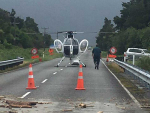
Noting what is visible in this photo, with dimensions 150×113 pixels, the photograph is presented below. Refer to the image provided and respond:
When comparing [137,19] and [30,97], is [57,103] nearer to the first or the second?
[30,97]

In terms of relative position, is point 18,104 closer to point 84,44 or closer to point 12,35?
point 84,44

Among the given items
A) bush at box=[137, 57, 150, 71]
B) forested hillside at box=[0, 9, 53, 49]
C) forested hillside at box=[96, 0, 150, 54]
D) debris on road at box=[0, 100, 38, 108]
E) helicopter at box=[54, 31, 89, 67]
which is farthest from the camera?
forested hillside at box=[0, 9, 53, 49]

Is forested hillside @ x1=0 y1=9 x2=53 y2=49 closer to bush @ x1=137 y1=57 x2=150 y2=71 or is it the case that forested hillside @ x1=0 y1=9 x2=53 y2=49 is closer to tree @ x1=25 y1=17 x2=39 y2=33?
tree @ x1=25 y1=17 x2=39 y2=33

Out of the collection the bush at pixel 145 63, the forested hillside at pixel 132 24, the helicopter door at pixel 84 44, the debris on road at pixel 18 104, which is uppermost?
the forested hillside at pixel 132 24

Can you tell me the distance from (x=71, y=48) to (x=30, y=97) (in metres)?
23.7

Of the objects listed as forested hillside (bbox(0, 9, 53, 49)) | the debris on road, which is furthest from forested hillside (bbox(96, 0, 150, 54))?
the debris on road

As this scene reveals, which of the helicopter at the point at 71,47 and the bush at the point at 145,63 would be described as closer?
the bush at the point at 145,63

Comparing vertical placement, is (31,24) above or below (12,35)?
above

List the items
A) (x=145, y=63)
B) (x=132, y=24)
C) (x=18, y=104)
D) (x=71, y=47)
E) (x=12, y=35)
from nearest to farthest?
(x=18, y=104)
(x=145, y=63)
(x=71, y=47)
(x=132, y=24)
(x=12, y=35)

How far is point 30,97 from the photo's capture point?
13.3 m

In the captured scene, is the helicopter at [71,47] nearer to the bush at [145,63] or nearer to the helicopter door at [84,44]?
the helicopter door at [84,44]

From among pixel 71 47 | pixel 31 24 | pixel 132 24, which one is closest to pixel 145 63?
pixel 71 47

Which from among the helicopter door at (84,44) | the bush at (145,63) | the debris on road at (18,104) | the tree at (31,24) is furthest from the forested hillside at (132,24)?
the tree at (31,24)

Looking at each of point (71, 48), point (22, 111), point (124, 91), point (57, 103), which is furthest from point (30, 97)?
point (71, 48)
